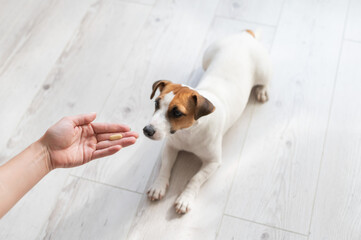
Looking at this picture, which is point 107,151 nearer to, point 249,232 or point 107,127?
point 107,127

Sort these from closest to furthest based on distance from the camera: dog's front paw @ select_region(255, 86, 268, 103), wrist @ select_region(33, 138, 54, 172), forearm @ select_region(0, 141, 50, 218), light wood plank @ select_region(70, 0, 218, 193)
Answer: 1. forearm @ select_region(0, 141, 50, 218)
2. wrist @ select_region(33, 138, 54, 172)
3. light wood plank @ select_region(70, 0, 218, 193)
4. dog's front paw @ select_region(255, 86, 268, 103)

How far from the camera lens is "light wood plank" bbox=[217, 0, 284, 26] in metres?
2.52

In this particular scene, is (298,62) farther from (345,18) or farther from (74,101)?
(74,101)

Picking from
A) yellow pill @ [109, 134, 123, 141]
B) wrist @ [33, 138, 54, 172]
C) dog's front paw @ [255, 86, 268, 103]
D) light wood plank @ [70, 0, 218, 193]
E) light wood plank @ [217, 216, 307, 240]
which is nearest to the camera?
wrist @ [33, 138, 54, 172]

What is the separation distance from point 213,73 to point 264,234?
0.76 meters

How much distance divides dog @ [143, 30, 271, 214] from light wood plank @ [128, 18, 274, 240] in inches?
1.8

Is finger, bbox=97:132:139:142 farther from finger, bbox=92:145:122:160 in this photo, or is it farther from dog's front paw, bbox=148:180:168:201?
dog's front paw, bbox=148:180:168:201

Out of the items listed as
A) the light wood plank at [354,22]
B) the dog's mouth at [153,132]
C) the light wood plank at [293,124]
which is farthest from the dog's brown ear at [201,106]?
the light wood plank at [354,22]

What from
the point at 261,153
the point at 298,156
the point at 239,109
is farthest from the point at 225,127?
the point at 298,156

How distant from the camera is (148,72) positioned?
→ 7.64ft

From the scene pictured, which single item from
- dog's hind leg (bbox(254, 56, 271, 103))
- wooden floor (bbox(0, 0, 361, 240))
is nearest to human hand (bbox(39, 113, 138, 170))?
wooden floor (bbox(0, 0, 361, 240))

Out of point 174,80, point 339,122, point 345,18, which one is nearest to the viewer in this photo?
point 339,122

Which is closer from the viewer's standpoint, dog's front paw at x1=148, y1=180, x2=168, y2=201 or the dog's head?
the dog's head

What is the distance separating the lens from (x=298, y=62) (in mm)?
2336
